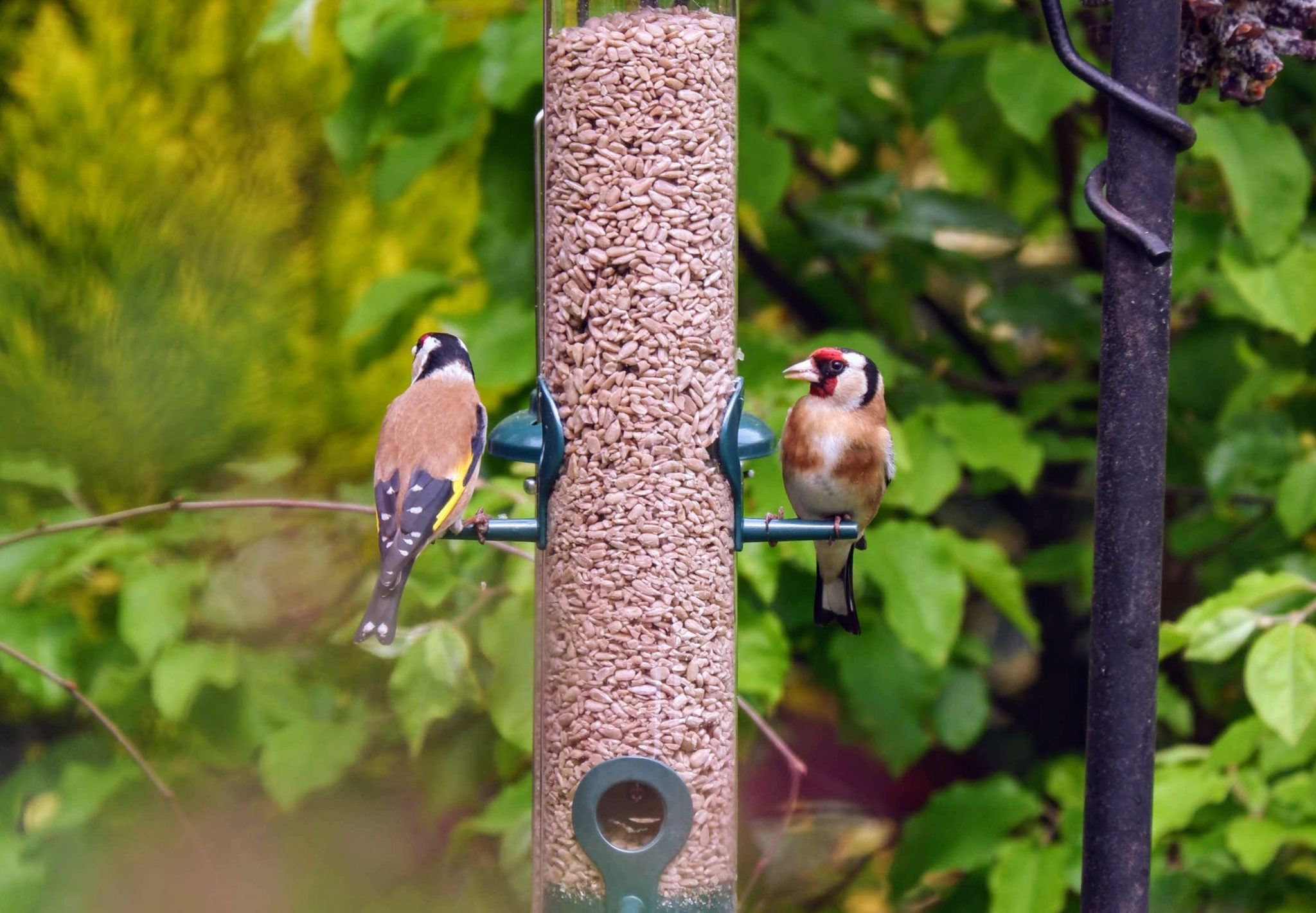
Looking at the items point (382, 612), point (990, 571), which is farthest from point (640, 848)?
point (990, 571)

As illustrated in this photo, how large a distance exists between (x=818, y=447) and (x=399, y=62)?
1153mm

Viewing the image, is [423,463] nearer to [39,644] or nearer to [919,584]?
[39,644]

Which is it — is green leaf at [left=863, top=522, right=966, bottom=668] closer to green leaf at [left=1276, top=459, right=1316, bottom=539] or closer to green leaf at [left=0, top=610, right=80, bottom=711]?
green leaf at [left=1276, top=459, right=1316, bottom=539]

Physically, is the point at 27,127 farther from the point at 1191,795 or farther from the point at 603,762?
the point at 1191,795

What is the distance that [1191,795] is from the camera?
2.72 metres

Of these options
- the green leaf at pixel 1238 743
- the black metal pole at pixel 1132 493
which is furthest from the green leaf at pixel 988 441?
the black metal pole at pixel 1132 493

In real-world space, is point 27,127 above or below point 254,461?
above

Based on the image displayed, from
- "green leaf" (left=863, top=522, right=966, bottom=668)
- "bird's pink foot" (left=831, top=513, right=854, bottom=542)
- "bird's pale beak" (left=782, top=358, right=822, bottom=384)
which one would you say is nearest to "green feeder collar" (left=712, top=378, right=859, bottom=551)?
"bird's pink foot" (left=831, top=513, right=854, bottom=542)

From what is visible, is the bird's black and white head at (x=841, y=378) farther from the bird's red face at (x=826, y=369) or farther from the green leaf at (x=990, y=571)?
the green leaf at (x=990, y=571)

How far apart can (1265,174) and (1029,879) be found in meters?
1.47

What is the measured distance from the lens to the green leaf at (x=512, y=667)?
2.68 m

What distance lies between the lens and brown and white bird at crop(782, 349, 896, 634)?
8.55ft

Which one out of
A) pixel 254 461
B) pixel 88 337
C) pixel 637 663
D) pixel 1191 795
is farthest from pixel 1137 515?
pixel 88 337

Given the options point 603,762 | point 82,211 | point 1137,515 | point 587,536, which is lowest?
point 603,762
